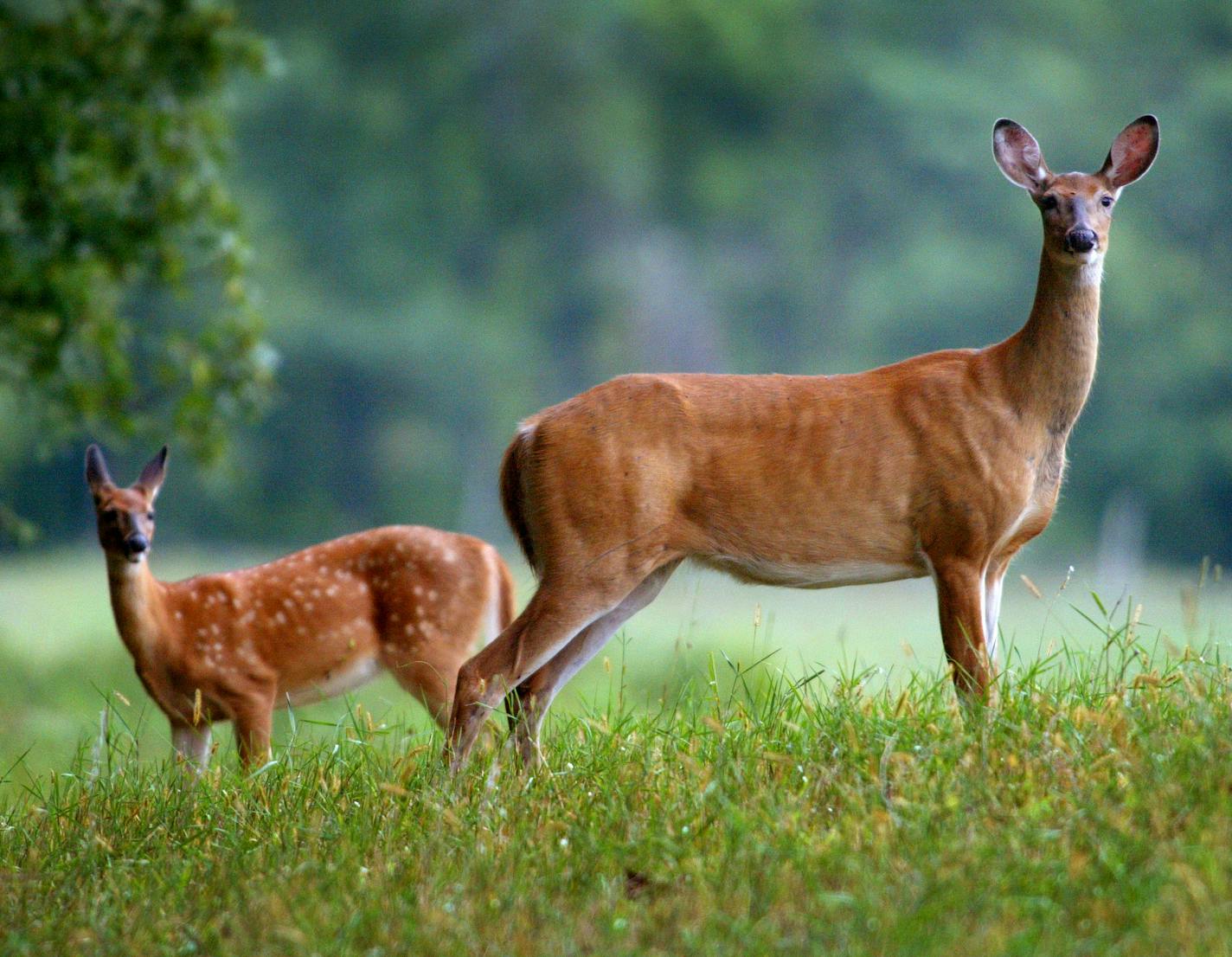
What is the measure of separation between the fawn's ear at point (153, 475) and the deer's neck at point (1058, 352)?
3.44 meters

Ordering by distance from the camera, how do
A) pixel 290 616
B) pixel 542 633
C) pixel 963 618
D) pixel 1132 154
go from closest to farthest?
pixel 963 618 → pixel 542 633 → pixel 1132 154 → pixel 290 616

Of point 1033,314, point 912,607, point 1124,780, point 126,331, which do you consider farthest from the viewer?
point 912,607

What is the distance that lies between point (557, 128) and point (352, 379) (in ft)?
Answer: 18.6

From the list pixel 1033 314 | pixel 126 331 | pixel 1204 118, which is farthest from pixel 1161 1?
pixel 1033 314

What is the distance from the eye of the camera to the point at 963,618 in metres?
4.65

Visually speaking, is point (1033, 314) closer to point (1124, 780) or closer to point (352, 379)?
point (1124, 780)

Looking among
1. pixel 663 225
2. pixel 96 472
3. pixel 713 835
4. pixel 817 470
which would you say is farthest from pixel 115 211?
pixel 663 225

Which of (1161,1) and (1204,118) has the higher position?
(1161,1)

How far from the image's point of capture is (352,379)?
92.1 feet

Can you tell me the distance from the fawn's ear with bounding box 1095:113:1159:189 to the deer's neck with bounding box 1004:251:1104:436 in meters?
0.25

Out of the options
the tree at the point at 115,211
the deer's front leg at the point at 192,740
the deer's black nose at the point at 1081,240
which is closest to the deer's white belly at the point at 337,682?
the deer's front leg at the point at 192,740

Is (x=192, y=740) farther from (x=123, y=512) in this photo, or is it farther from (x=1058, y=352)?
(x=1058, y=352)

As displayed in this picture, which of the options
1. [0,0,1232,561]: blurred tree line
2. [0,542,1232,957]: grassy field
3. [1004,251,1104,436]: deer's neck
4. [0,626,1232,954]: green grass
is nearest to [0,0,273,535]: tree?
[0,542,1232,957]: grassy field

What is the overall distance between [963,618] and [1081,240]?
1.06 m
